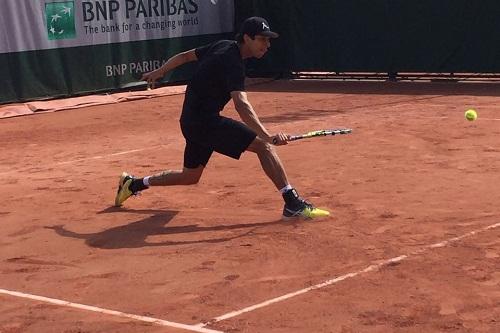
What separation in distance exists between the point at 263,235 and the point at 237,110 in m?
0.99

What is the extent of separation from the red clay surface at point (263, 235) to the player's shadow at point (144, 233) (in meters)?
0.02

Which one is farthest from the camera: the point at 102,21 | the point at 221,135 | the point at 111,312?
the point at 102,21

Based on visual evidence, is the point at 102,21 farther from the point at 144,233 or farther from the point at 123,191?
the point at 144,233

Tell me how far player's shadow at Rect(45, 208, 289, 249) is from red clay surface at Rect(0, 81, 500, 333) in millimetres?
17

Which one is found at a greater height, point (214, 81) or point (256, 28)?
point (256, 28)

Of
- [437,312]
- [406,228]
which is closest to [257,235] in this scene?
[406,228]

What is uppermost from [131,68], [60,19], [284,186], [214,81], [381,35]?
[214,81]

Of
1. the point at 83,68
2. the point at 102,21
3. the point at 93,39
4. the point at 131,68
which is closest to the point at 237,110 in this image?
the point at 83,68

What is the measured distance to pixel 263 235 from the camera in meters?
7.14

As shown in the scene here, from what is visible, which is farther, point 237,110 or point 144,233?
point 144,233

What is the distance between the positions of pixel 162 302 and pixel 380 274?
1372 mm

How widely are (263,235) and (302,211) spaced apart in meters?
0.49

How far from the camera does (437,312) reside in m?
5.17

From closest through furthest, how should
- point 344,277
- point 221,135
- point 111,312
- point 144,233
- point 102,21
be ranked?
point 111,312
point 344,277
point 144,233
point 221,135
point 102,21
